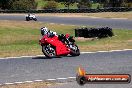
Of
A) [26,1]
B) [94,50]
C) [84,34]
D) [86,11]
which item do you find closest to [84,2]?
[26,1]

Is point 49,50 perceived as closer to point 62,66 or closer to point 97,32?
point 62,66

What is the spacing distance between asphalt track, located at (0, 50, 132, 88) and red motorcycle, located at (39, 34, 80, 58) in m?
0.29

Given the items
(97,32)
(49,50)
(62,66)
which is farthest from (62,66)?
(97,32)

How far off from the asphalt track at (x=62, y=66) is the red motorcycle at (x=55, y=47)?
29 centimetres

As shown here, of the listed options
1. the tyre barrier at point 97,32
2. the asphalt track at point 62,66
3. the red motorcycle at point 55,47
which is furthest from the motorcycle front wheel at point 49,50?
the tyre barrier at point 97,32

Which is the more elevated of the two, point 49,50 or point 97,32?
point 49,50

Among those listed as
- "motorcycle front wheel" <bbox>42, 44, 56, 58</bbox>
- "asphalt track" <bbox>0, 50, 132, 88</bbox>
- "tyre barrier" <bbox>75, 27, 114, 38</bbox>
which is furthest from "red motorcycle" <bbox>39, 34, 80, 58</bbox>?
"tyre barrier" <bbox>75, 27, 114, 38</bbox>

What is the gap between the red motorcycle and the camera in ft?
48.9

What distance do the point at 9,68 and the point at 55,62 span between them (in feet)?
5.99

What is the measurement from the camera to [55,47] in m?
15.0

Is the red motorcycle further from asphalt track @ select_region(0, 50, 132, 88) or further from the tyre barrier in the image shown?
the tyre barrier

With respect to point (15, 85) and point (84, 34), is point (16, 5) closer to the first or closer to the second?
point (84, 34)

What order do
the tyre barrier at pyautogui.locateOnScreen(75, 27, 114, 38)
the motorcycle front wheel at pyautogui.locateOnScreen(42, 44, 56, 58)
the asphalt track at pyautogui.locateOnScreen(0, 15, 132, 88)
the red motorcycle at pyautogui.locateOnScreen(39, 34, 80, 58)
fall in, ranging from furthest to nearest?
the tyre barrier at pyautogui.locateOnScreen(75, 27, 114, 38)
the red motorcycle at pyautogui.locateOnScreen(39, 34, 80, 58)
the motorcycle front wheel at pyautogui.locateOnScreen(42, 44, 56, 58)
the asphalt track at pyautogui.locateOnScreen(0, 15, 132, 88)

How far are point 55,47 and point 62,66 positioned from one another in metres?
2.21
